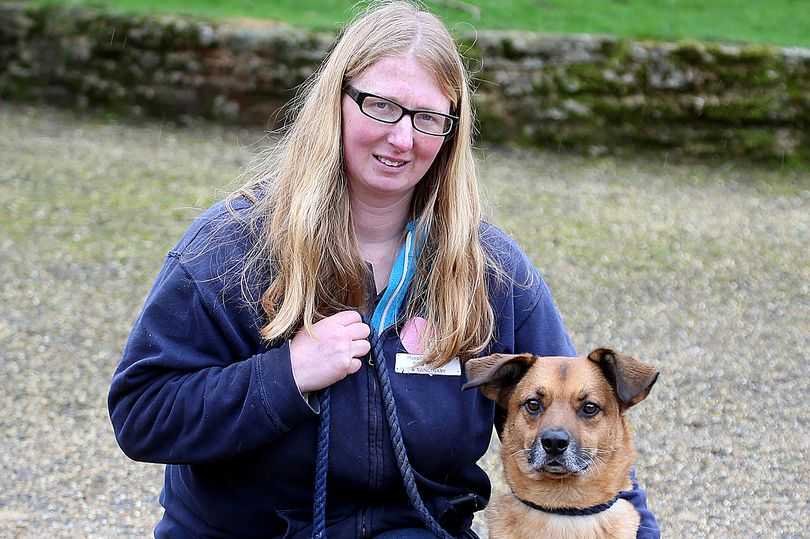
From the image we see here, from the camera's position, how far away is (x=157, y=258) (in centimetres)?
781

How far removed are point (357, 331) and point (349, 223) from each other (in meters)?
0.38

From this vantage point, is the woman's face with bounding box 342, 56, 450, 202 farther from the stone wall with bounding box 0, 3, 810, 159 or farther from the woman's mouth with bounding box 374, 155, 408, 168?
the stone wall with bounding box 0, 3, 810, 159

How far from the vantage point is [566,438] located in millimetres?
2939

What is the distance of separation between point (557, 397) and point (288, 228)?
849 millimetres

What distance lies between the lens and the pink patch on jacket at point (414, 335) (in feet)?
10.2

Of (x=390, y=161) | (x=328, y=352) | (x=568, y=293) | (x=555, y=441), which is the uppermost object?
(x=390, y=161)

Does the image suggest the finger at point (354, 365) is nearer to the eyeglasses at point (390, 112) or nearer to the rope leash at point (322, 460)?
the rope leash at point (322, 460)

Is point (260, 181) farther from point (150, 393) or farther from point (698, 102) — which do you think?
point (698, 102)

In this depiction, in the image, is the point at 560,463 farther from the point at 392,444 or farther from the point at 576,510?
the point at 392,444

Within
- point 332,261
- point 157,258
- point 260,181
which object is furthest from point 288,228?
point 157,258

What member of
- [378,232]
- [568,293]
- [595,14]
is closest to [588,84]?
[595,14]

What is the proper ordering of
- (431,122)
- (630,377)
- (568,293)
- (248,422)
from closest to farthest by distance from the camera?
(248,422) < (630,377) < (431,122) < (568,293)

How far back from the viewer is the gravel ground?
16.1 feet

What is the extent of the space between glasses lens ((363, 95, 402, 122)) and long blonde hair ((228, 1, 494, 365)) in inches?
3.4
